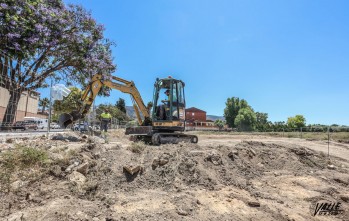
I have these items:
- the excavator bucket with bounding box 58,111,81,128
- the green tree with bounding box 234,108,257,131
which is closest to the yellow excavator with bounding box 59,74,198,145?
the excavator bucket with bounding box 58,111,81,128

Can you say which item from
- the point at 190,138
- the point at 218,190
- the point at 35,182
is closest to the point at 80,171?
the point at 35,182

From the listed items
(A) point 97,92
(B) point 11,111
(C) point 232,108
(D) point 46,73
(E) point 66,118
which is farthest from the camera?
(C) point 232,108

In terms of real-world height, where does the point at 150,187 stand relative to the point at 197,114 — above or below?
below

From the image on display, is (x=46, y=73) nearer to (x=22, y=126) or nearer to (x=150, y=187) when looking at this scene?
(x=22, y=126)

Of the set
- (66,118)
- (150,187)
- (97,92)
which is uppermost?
(97,92)

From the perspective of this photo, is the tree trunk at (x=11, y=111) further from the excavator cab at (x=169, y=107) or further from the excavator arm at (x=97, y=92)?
the excavator cab at (x=169, y=107)

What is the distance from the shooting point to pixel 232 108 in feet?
203

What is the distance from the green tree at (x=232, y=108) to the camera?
2424 inches

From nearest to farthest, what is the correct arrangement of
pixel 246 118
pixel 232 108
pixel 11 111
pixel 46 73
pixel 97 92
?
1. pixel 11 111
2. pixel 97 92
3. pixel 46 73
4. pixel 246 118
5. pixel 232 108

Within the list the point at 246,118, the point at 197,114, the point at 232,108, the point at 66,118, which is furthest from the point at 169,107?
the point at 197,114

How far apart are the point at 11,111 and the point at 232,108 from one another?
57532 mm

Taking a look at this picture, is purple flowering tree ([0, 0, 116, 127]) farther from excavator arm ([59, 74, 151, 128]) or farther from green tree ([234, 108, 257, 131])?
green tree ([234, 108, 257, 131])

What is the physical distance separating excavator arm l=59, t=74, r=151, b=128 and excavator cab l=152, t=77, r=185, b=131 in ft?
3.04

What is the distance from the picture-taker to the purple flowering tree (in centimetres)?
859
